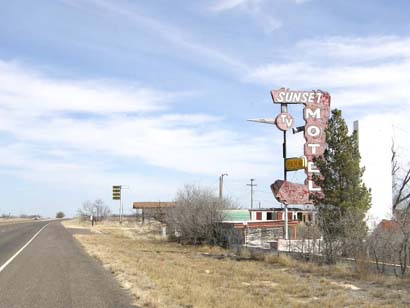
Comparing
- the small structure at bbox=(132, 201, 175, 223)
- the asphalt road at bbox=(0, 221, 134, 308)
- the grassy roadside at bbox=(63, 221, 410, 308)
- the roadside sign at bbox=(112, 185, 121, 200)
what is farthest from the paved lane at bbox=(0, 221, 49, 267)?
the roadside sign at bbox=(112, 185, 121, 200)

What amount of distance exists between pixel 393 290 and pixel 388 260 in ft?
12.7

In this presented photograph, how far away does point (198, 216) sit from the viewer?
1323 inches

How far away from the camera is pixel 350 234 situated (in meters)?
17.7

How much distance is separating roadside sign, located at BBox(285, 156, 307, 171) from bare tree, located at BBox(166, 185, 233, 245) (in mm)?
6872

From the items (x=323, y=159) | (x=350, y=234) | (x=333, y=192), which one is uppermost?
(x=323, y=159)

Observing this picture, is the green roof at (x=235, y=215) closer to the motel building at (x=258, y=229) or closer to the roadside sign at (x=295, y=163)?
the motel building at (x=258, y=229)

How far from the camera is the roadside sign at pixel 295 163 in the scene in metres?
26.7

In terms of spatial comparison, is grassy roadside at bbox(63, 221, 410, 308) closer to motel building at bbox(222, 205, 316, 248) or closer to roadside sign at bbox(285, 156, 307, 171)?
roadside sign at bbox(285, 156, 307, 171)

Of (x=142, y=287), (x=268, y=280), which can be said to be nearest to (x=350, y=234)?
(x=268, y=280)

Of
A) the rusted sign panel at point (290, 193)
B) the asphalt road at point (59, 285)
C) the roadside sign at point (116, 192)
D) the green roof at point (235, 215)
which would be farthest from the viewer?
the roadside sign at point (116, 192)

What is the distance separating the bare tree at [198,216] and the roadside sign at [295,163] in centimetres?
687

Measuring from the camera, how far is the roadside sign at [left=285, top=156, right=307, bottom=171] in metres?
26.7

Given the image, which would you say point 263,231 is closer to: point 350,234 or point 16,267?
point 350,234

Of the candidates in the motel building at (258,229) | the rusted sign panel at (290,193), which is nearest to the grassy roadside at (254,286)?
the rusted sign panel at (290,193)
